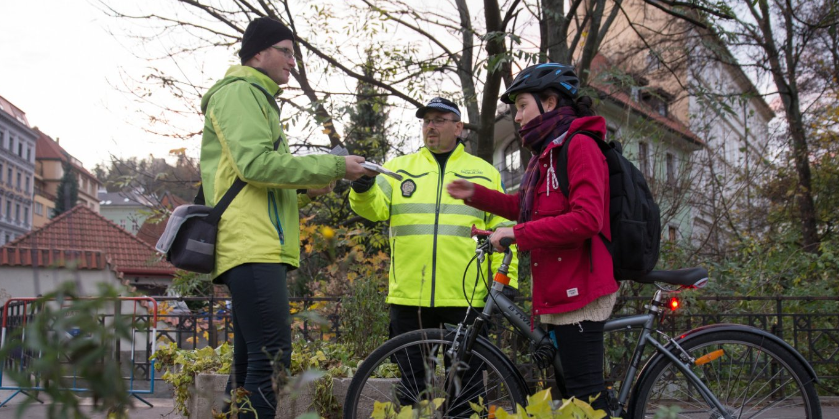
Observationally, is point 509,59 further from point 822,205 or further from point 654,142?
point 822,205

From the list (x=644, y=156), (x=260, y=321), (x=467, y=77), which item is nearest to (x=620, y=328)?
(x=260, y=321)

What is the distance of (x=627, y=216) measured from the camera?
2729 mm

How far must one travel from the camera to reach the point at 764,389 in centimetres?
298

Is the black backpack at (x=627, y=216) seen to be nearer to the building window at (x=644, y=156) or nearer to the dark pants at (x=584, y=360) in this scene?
the dark pants at (x=584, y=360)

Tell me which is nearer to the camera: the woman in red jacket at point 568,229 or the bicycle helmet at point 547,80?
the woman in red jacket at point 568,229

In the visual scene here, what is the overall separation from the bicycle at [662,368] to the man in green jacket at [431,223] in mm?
496

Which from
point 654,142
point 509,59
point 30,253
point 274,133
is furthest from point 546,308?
point 654,142

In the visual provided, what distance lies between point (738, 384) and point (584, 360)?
838 millimetres

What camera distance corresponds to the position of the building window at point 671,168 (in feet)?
30.1

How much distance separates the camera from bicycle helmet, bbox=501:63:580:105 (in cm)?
288

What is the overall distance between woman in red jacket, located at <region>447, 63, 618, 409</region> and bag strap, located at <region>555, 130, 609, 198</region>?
0.01 m

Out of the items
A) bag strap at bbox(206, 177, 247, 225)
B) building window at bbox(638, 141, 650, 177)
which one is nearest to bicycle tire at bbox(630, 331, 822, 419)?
bag strap at bbox(206, 177, 247, 225)

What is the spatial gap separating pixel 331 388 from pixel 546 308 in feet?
6.86

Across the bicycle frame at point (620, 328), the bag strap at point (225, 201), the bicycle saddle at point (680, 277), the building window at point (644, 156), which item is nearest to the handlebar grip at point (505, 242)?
the bicycle frame at point (620, 328)
